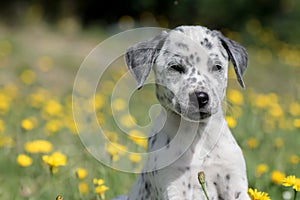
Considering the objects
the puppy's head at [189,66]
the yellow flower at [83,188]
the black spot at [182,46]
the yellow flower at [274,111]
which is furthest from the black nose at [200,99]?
the yellow flower at [274,111]

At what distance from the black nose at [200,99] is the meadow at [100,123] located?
1.64 feet

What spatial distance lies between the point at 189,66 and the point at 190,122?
0.33 meters

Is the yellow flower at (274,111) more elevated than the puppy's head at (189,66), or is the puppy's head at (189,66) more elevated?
the puppy's head at (189,66)

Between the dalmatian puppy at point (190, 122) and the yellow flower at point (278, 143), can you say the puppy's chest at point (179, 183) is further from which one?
the yellow flower at point (278, 143)

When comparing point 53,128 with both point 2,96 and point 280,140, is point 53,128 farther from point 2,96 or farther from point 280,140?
point 280,140

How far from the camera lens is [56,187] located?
4.82 meters

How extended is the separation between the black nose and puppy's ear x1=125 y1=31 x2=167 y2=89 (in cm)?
44

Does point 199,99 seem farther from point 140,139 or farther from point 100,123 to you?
point 100,123

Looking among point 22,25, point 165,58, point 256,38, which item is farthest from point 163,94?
point 22,25

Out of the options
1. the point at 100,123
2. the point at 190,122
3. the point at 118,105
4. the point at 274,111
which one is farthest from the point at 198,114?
the point at 118,105

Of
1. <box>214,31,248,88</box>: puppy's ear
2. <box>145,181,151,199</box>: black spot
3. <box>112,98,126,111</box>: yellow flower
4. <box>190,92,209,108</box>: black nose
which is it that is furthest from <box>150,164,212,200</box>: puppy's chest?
<box>112,98,126,111</box>: yellow flower

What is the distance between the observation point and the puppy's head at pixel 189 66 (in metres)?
3.66

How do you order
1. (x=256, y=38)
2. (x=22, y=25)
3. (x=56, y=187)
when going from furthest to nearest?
(x=22, y=25) → (x=256, y=38) → (x=56, y=187)

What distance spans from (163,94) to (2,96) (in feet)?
13.6
